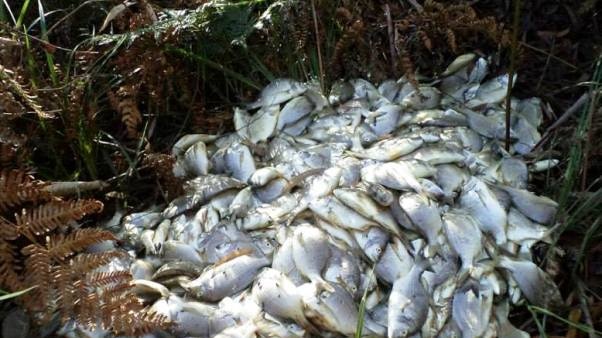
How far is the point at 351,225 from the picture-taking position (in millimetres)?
2590

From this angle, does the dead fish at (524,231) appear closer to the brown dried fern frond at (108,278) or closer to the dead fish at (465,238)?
the dead fish at (465,238)

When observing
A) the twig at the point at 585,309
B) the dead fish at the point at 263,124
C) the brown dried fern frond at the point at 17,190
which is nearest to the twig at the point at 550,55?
the twig at the point at 585,309

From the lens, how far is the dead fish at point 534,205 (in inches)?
110

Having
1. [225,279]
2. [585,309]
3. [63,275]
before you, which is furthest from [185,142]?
[585,309]

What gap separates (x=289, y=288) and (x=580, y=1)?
2.13 meters

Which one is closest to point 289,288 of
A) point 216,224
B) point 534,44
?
point 216,224

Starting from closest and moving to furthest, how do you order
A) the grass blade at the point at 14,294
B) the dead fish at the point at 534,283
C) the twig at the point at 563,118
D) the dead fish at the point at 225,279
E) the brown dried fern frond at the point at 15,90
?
the grass blade at the point at 14,294 → the dead fish at the point at 225,279 → the dead fish at the point at 534,283 → the brown dried fern frond at the point at 15,90 → the twig at the point at 563,118

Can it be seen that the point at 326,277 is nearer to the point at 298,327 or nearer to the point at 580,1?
the point at 298,327

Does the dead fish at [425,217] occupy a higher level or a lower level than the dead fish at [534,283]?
higher

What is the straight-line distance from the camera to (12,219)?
8.96 ft

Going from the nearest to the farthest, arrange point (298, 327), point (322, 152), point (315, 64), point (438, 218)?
point (298, 327), point (438, 218), point (322, 152), point (315, 64)

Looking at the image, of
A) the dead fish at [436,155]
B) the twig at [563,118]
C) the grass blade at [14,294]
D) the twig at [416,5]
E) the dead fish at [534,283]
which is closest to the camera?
the grass blade at [14,294]

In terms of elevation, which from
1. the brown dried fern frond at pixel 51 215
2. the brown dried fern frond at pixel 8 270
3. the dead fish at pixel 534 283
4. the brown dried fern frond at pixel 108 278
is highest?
the brown dried fern frond at pixel 51 215

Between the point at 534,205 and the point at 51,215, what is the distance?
178 centimetres
